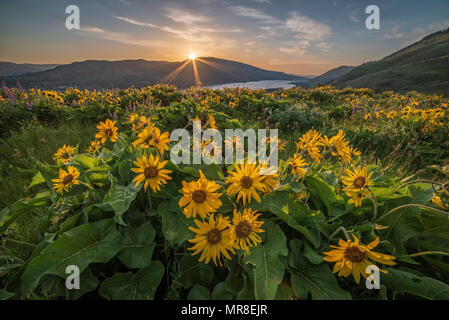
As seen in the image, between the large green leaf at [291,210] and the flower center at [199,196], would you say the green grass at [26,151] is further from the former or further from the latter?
the large green leaf at [291,210]

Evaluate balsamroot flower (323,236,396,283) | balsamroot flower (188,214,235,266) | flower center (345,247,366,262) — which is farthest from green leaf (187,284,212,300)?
flower center (345,247,366,262)

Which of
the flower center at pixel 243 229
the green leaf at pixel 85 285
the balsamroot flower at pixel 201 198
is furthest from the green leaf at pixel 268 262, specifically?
the green leaf at pixel 85 285

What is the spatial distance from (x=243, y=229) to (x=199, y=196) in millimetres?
294

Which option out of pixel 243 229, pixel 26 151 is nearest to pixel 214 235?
pixel 243 229

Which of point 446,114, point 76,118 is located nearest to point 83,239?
point 76,118

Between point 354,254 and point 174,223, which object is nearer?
point 354,254

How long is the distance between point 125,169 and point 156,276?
2.54ft

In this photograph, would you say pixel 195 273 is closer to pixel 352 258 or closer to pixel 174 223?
pixel 174 223

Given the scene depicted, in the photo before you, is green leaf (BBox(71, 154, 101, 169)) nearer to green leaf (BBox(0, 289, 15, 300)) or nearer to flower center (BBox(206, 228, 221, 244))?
green leaf (BBox(0, 289, 15, 300))

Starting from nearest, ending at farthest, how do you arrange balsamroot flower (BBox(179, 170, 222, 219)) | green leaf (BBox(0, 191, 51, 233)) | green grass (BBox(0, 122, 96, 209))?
balsamroot flower (BBox(179, 170, 222, 219))
green leaf (BBox(0, 191, 51, 233))
green grass (BBox(0, 122, 96, 209))

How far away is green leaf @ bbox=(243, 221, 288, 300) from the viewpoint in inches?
Result: 41.6

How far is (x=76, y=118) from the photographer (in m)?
5.20

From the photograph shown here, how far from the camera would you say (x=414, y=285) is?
3.60 ft

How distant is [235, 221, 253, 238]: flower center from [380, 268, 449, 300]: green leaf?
0.77 m
